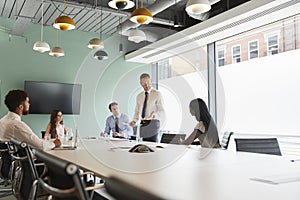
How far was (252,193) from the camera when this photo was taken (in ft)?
3.64

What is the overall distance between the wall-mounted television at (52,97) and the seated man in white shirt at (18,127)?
3.81m

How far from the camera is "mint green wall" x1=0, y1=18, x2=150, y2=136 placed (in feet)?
22.7

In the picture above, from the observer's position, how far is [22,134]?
283 cm

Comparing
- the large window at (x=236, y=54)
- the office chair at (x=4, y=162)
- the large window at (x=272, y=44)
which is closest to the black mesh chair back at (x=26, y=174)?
the office chair at (x=4, y=162)

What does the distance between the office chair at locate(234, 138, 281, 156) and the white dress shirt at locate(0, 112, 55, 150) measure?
5.49ft

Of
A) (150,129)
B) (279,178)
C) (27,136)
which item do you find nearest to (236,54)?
(150,129)

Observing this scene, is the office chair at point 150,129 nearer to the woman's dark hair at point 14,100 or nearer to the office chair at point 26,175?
the woman's dark hair at point 14,100

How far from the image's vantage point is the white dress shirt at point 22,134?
109 inches

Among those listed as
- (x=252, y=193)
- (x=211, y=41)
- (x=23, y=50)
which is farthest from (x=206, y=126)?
(x=23, y=50)

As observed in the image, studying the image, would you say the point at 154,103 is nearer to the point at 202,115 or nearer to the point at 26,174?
the point at 202,115

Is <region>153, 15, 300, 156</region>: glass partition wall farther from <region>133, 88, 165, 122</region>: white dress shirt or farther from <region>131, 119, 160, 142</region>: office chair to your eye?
<region>131, 119, 160, 142</region>: office chair

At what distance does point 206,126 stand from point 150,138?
126 centimetres

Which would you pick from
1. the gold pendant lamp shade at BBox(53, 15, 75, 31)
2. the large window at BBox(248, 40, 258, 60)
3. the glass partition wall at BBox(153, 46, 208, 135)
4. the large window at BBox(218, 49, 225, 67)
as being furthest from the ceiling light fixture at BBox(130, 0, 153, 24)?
the glass partition wall at BBox(153, 46, 208, 135)

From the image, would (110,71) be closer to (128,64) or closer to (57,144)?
(128,64)
